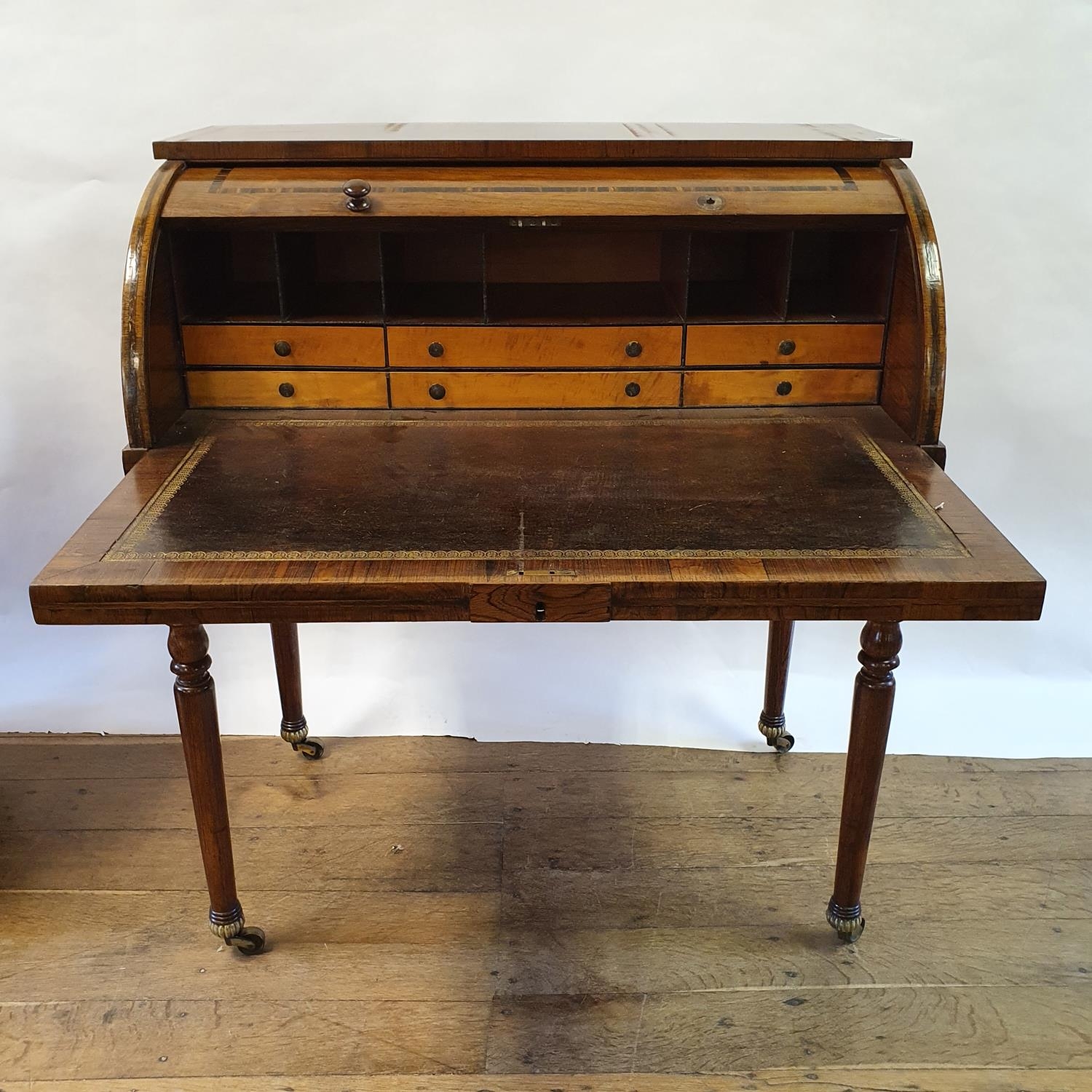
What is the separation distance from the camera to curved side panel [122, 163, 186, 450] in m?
2.23

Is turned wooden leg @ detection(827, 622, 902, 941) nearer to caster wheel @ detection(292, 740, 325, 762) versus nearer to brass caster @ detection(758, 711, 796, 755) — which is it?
brass caster @ detection(758, 711, 796, 755)

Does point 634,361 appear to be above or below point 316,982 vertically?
above

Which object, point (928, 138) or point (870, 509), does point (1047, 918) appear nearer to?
point (870, 509)

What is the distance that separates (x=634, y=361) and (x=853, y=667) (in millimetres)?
1474

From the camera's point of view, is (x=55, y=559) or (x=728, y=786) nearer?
(x=55, y=559)

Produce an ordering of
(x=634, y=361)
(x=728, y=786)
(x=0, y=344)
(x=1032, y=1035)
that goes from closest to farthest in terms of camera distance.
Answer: (x=1032, y=1035) < (x=634, y=361) < (x=728, y=786) < (x=0, y=344)

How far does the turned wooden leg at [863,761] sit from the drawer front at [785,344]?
613mm

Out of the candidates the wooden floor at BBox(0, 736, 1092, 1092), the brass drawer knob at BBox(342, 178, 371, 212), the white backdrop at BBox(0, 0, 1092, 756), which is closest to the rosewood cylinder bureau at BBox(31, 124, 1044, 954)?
the brass drawer knob at BBox(342, 178, 371, 212)

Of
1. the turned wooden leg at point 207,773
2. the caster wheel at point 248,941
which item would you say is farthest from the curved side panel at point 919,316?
the caster wheel at point 248,941

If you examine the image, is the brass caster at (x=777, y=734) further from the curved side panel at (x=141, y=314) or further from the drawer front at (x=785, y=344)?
the curved side panel at (x=141, y=314)

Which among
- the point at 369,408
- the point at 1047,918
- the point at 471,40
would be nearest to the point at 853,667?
the point at 1047,918

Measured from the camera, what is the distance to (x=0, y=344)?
334 cm

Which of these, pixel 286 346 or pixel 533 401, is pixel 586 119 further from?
pixel 286 346

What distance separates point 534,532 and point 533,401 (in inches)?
23.2
